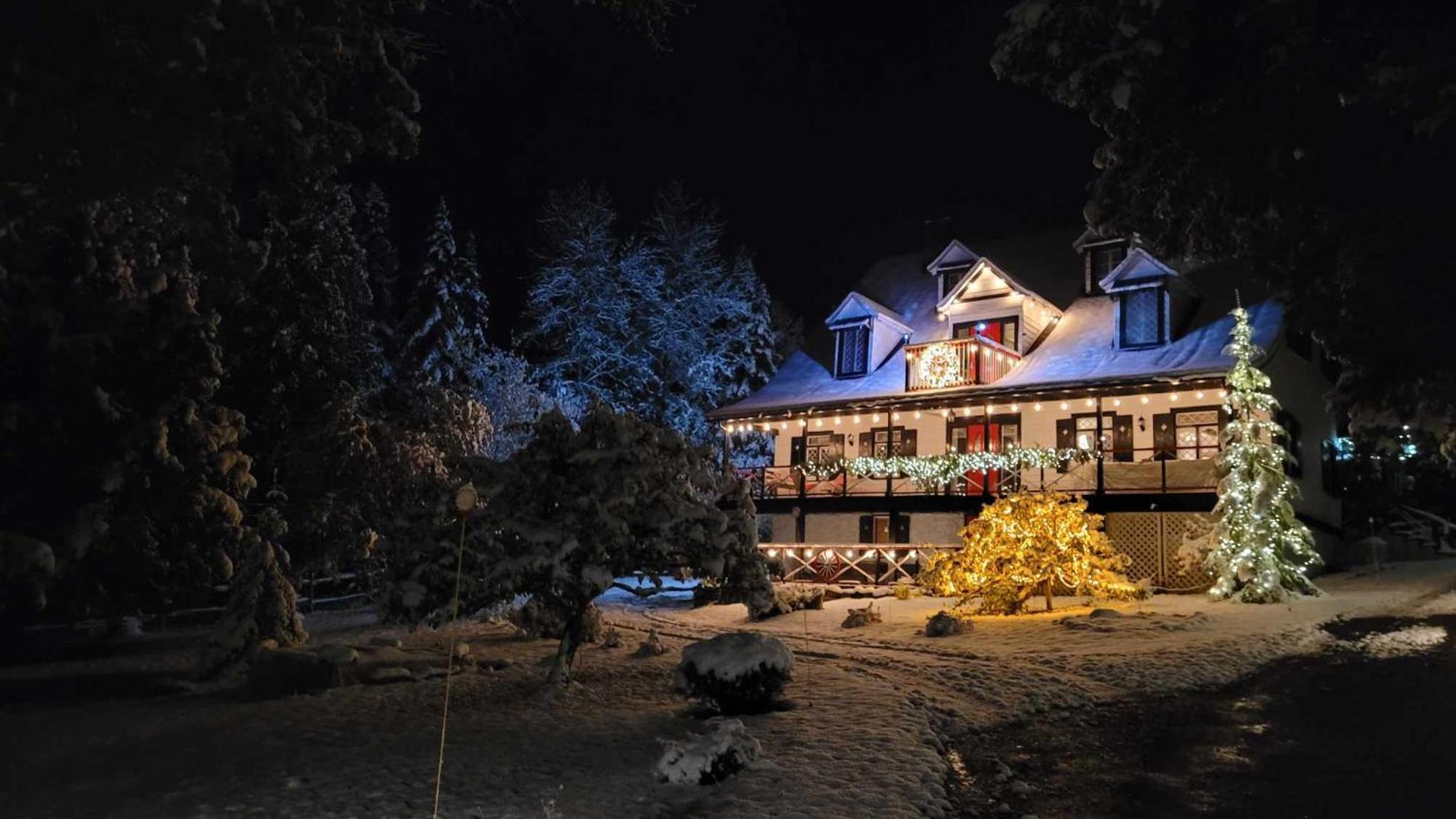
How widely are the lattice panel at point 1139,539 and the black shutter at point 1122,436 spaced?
82.6 inches

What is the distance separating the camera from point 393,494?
2520 cm

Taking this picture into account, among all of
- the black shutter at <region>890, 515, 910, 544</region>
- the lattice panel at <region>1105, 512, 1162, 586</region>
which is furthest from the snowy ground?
the black shutter at <region>890, 515, 910, 544</region>

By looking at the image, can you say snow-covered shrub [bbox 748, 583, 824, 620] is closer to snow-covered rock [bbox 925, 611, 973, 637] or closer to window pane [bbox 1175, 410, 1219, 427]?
snow-covered rock [bbox 925, 611, 973, 637]

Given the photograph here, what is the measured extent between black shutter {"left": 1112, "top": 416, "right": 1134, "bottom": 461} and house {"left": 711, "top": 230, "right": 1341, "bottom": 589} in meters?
0.04

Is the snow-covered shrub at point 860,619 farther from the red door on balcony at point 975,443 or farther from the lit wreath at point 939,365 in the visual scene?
the lit wreath at point 939,365

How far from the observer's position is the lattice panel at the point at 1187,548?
22.6 m

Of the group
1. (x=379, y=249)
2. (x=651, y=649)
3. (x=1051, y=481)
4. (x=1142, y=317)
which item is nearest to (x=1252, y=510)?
(x=1051, y=481)

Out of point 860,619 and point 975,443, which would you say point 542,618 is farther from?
point 975,443

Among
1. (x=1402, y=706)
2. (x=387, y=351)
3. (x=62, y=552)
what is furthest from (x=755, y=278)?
(x=1402, y=706)

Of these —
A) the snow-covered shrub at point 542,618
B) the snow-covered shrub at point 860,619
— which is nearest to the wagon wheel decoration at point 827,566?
the snow-covered shrub at point 860,619

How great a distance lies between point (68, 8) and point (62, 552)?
35.8 ft

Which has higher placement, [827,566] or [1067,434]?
[1067,434]

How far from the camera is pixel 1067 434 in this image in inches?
1139

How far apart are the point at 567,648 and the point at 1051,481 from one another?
17969 millimetres
